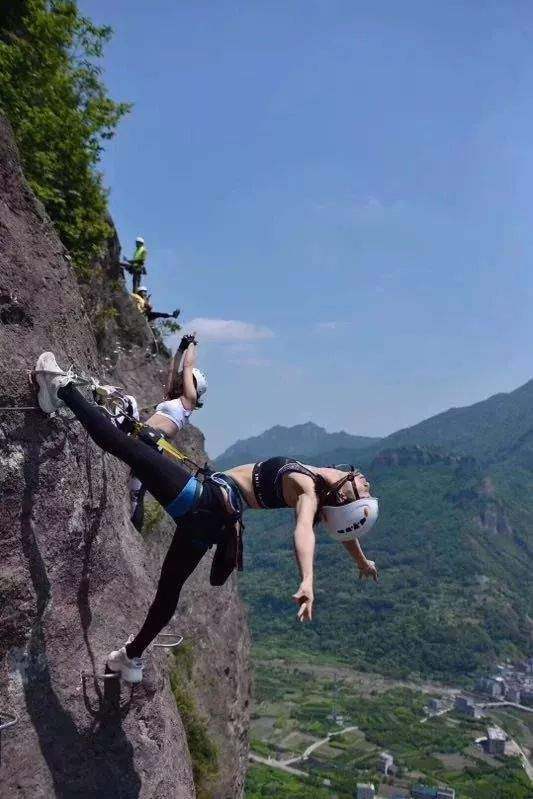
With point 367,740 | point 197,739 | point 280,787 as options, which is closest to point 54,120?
point 197,739

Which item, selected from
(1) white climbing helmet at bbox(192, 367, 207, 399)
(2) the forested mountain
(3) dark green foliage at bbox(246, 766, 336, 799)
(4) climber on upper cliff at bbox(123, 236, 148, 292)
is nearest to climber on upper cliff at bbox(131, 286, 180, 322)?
(4) climber on upper cliff at bbox(123, 236, 148, 292)

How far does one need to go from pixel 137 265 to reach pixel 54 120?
194 inches

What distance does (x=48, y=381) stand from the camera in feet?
15.5

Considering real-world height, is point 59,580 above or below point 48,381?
below

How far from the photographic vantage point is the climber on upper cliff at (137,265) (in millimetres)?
14465

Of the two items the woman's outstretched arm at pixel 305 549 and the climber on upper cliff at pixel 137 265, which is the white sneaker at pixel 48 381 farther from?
the climber on upper cliff at pixel 137 265

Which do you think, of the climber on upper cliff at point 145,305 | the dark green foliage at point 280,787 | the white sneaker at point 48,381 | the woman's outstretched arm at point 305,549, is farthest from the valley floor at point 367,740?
the white sneaker at point 48,381

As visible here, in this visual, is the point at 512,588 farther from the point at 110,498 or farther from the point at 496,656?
the point at 110,498

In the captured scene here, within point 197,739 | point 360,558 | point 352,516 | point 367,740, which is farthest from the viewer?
point 367,740

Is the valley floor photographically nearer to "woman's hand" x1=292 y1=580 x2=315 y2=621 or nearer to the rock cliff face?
the rock cliff face

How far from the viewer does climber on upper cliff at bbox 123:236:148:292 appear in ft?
47.5

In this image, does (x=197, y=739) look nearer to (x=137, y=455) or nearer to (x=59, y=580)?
(x=59, y=580)

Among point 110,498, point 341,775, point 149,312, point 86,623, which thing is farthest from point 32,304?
point 341,775

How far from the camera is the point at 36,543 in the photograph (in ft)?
15.4
